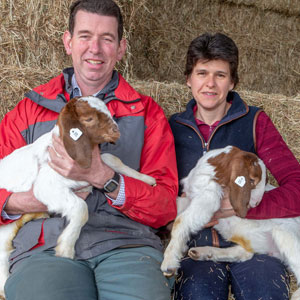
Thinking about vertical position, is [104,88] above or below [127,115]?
above

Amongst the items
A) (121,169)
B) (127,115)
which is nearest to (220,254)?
(121,169)

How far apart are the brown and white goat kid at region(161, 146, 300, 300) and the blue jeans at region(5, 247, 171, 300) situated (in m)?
0.37

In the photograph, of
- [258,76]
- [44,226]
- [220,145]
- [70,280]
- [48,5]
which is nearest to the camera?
[70,280]

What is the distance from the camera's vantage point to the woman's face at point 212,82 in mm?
3512

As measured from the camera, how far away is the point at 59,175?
2.83 meters

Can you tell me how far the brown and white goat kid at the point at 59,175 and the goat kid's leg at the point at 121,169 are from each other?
2 centimetres

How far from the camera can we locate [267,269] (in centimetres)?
286

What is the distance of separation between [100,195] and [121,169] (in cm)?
25

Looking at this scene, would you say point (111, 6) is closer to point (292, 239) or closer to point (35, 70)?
point (35, 70)

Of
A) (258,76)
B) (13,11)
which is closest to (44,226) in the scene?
(13,11)

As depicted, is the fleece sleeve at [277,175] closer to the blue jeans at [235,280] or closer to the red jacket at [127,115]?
the blue jeans at [235,280]

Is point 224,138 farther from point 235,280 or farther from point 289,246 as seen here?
point 235,280

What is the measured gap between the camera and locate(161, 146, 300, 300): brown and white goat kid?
307 cm

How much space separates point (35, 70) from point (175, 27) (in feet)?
8.62
